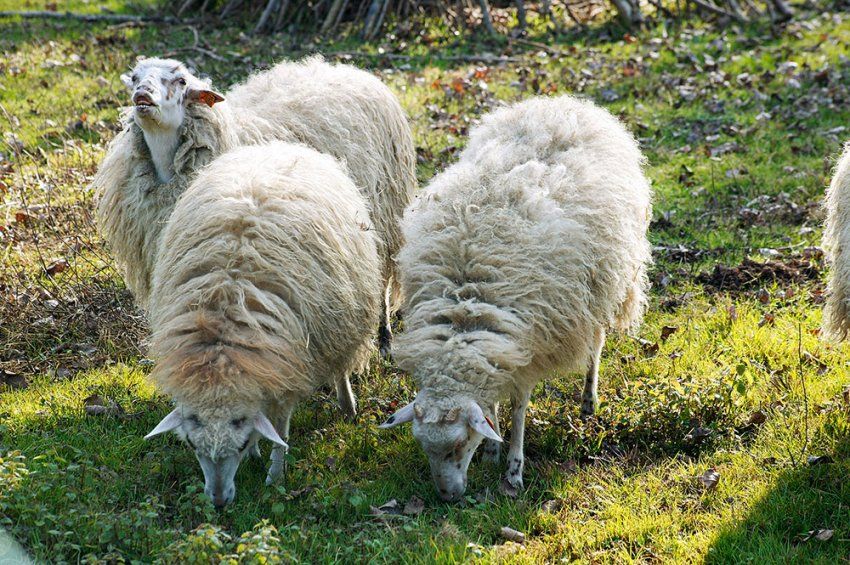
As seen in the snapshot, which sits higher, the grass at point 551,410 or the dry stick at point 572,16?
the dry stick at point 572,16

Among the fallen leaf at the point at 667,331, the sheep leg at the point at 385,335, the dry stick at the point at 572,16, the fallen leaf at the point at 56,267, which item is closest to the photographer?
the fallen leaf at the point at 667,331

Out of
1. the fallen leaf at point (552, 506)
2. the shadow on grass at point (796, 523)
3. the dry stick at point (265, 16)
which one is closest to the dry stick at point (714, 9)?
the dry stick at point (265, 16)

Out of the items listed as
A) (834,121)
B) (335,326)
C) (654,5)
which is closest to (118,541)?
(335,326)

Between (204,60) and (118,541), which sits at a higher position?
(204,60)

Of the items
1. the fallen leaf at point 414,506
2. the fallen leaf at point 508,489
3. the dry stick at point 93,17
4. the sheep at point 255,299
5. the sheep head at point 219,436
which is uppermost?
the dry stick at point 93,17

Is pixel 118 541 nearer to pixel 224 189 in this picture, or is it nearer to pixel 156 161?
pixel 224 189

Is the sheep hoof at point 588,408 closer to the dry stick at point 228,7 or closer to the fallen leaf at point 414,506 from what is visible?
the fallen leaf at point 414,506

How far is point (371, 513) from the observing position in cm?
435

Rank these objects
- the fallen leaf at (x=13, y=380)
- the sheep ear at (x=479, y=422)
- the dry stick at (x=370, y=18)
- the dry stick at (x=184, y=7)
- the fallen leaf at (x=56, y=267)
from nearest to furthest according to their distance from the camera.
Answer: the sheep ear at (x=479, y=422), the fallen leaf at (x=13, y=380), the fallen leaf at (x=56, y=267), the dry stick at (x=370, y=18), the dry stick at (x=184, y=7)

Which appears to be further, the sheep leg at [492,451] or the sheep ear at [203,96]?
the sheep ear at [203,96]

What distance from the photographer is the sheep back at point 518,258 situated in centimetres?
419

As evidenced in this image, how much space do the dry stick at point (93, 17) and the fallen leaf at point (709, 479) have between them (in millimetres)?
10247

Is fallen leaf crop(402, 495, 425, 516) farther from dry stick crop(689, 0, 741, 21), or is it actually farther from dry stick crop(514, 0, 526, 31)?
dry stick crop(689, 0, 741, 21)

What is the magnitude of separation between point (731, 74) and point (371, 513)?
25.6 feet
